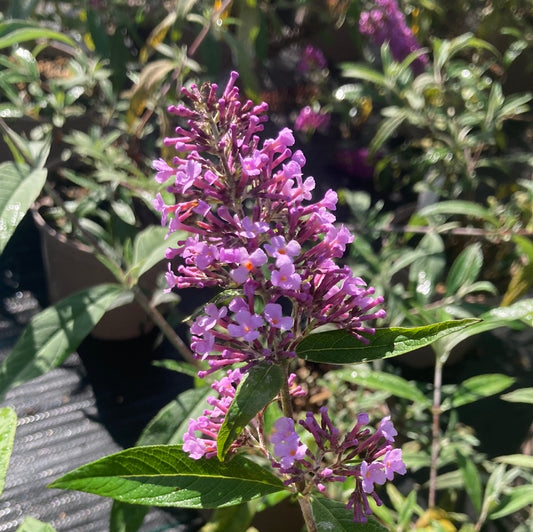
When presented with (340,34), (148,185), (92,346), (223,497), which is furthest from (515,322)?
(340,34)

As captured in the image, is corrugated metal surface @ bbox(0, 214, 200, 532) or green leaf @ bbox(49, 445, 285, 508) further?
corrugated metal surface @ bbox(0, 214, 200, 532)

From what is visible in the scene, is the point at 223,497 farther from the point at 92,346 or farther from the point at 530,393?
the point at 92,346

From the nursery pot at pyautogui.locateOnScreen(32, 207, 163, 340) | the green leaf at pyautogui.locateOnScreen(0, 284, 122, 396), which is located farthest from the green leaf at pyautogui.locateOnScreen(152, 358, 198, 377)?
the nursery pot at pyautogui.locateOnScreen(32, 207, 163, 340)

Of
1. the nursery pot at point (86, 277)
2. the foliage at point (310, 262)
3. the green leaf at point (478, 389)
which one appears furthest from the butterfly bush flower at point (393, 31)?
the green leaf at point (478, 389)

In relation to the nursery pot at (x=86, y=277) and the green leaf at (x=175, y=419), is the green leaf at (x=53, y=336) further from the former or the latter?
the nursery pot at (x=86, y=277)

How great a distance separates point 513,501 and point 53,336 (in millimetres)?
744

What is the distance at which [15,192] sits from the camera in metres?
Answer: 0.82

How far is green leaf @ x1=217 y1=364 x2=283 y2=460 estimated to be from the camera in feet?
1.63

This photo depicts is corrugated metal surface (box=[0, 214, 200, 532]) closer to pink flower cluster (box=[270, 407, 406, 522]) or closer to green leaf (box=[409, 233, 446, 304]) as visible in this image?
green leaf (box=[409, 233, 446, 304])

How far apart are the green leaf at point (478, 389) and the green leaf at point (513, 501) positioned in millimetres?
153

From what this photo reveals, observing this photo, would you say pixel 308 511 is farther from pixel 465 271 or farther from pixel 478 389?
pixel 465 271

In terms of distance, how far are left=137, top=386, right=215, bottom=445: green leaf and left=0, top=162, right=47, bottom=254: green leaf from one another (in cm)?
31

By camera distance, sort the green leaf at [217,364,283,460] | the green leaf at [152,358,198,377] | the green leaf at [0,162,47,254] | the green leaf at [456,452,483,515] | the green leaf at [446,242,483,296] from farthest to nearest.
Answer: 1. the green leaf at [446,242,483,296]
2. the green leaf at [456,452,483,515]
3. the green leaf at [152,358,198,377]
4. the green leaf at [0,162,47,254]
5. the green leaf at [217,364,283,460]

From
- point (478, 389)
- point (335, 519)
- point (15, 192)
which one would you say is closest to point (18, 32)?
point (15, 192)
